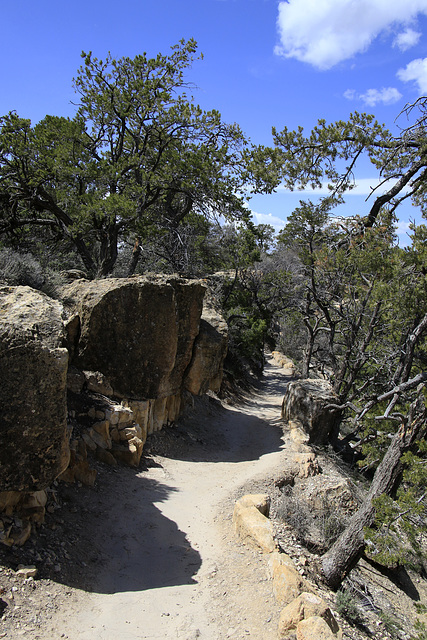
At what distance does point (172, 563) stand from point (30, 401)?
2904mm

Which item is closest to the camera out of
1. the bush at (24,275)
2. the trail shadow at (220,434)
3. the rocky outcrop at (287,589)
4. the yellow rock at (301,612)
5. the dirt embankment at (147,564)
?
the dirt embankment at (147,564)

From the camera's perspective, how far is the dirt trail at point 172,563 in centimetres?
454

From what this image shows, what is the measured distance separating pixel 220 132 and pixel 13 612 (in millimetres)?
14258

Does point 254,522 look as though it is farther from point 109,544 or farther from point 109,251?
point 109,251

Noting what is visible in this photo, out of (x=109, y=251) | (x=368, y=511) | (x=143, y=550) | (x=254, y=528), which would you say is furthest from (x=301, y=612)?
(x=109, y=251)

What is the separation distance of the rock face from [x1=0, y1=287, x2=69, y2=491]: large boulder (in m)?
8.56

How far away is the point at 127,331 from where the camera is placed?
915 cm

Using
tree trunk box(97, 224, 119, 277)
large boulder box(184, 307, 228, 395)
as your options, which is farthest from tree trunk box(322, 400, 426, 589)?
tree trunk box(97, 224, 119, 277)

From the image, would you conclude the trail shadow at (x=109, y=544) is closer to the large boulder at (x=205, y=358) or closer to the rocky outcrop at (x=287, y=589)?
the rocky outcrop at (x=287, y=589)

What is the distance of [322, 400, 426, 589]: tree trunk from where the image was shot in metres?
6.81

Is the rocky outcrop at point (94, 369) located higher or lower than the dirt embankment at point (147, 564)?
higher

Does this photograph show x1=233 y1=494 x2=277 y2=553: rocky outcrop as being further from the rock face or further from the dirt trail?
the rock face

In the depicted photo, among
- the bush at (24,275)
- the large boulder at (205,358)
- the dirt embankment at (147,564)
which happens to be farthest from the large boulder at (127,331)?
the dirt embankment at (147,564)

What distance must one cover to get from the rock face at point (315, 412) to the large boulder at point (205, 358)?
9.58ft
